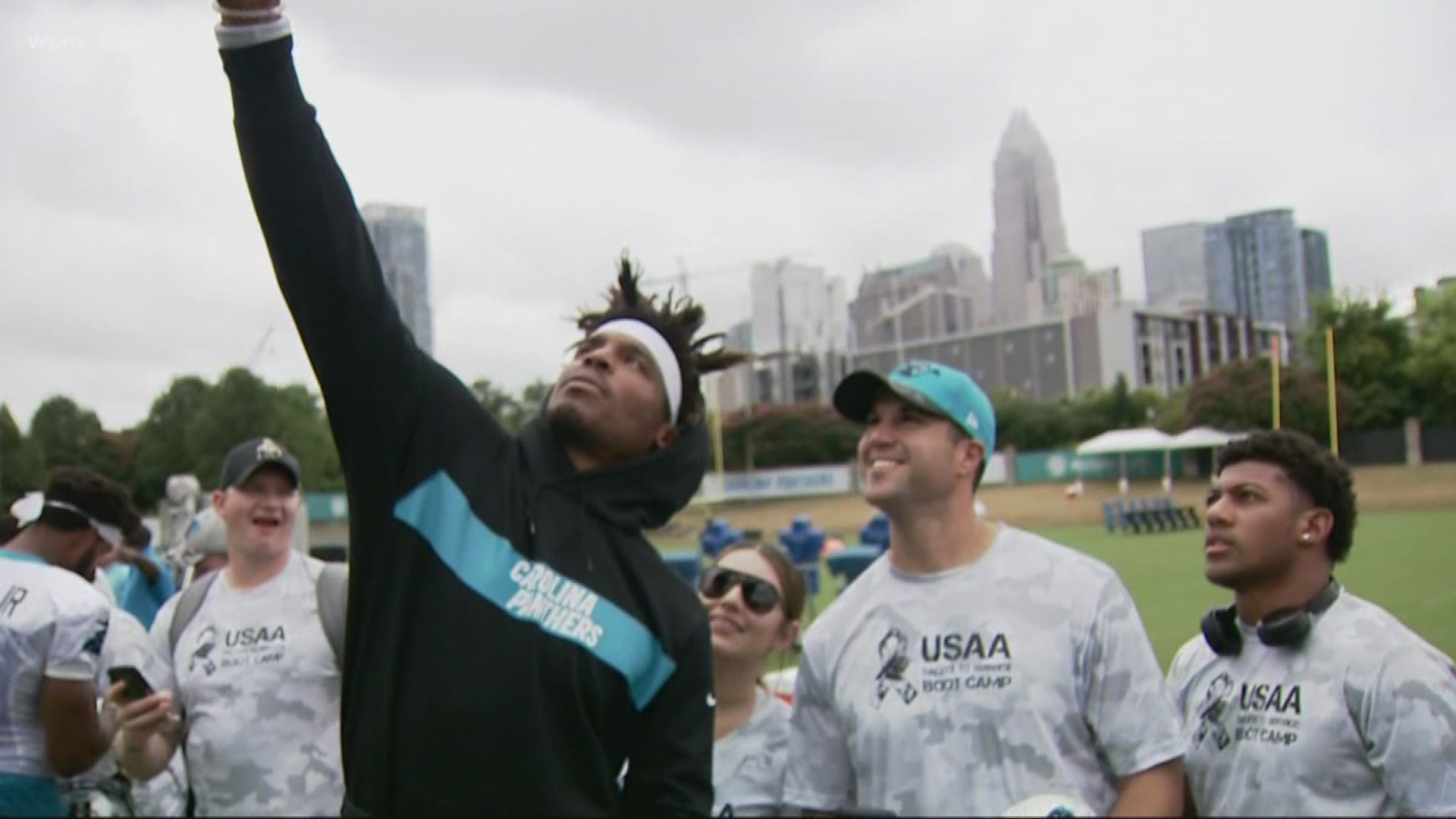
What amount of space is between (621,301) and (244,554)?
7.29ft

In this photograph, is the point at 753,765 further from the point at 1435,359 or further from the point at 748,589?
the point at 1435,359

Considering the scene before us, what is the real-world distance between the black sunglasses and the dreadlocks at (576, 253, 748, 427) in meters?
1.18

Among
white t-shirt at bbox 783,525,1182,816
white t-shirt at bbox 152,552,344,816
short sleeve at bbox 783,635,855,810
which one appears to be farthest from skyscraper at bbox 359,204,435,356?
white t-shirt at bbox 783,525,1182,816

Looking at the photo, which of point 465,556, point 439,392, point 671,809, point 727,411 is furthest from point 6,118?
point 727,411

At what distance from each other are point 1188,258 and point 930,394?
4.32 m

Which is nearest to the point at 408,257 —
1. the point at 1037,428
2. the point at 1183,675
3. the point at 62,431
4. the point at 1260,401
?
the point at 62,431

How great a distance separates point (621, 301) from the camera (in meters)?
2.75

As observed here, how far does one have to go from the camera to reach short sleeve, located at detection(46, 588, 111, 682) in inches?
138

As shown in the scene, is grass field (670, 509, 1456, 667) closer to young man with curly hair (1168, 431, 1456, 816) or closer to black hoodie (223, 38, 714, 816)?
young man with curly hair (1168, 431, 1456, 816)

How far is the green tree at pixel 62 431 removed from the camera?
2434mm

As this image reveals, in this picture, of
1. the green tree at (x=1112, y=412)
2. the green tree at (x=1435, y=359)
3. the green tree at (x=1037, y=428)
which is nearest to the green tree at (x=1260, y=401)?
the green tree at (x=1435, y=359)

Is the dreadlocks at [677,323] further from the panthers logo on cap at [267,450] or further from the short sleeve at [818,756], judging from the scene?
the panthers logo on cap at [267,450]

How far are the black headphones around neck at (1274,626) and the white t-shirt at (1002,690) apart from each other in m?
0.58

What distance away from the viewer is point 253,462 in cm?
437
